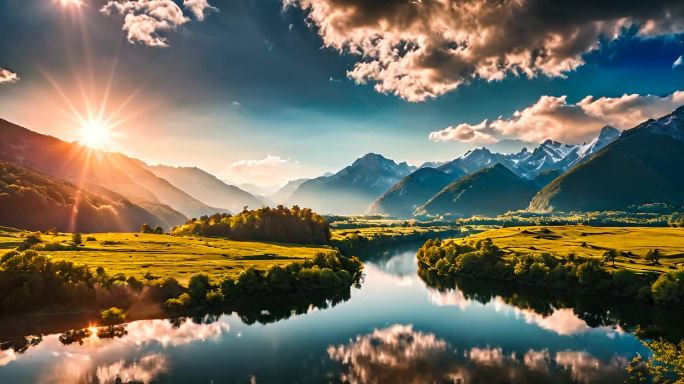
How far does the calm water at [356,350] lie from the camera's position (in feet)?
228

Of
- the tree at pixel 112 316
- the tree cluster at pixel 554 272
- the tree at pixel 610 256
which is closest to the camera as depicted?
the tree at pixel 112 316

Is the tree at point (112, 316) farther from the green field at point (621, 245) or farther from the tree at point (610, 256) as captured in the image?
the tree at point (610, 256)

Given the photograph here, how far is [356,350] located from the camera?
273ft

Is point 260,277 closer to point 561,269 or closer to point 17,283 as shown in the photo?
point 17,283

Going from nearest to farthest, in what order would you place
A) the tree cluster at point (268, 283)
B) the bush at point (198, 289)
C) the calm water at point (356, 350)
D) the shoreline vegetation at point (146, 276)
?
the calm water at point (356, 350), the shoreline vegetation at point (146, 276), the bush at point (198, 289), the tree cluster at point (268, 283)

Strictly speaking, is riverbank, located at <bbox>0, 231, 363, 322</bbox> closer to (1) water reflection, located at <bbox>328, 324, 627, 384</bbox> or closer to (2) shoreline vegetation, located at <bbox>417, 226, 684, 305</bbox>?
(1) water reflection, located at <bbox>328, 324, 627, 384</bbox>

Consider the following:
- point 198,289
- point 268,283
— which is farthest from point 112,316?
point 268,283

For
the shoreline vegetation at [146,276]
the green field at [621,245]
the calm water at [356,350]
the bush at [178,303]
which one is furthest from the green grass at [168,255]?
the green field at [621,245]

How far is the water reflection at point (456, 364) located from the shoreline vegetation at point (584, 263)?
159ft

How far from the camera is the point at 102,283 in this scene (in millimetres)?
101250

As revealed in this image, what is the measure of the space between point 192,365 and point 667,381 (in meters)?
75.0

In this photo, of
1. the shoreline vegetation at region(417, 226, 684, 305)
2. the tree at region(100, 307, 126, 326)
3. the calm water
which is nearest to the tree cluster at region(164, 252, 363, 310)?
the calm water

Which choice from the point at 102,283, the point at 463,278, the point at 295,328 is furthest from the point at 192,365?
the point at 463,278

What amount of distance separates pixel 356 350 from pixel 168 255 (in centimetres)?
8984
